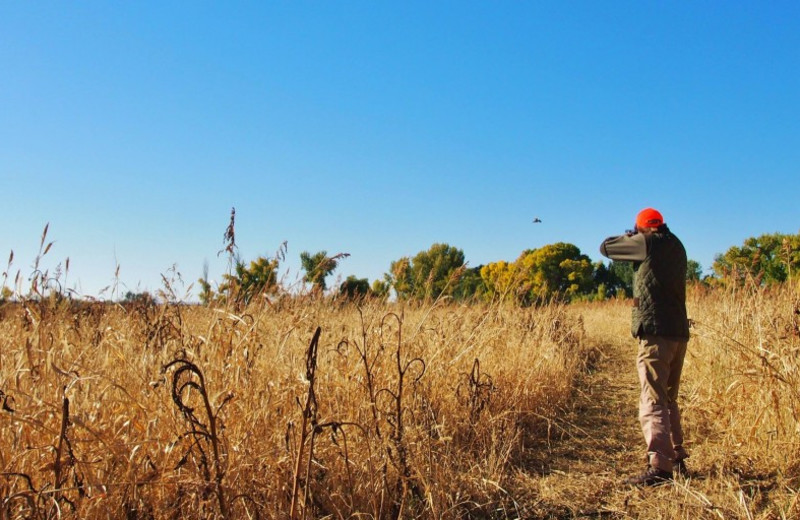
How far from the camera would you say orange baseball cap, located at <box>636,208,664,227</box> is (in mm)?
4121

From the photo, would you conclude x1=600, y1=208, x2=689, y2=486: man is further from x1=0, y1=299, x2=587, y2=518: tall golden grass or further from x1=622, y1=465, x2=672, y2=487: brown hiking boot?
x1=0, y1=299, x2=587, y2=518: tall golden grass

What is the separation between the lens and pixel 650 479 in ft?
11.6

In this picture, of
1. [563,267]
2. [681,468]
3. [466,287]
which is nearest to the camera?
[681,468]

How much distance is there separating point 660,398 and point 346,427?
84.7 inches

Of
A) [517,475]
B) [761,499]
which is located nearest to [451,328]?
[517,475]

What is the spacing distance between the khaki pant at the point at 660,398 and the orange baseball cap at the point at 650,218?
843 mm

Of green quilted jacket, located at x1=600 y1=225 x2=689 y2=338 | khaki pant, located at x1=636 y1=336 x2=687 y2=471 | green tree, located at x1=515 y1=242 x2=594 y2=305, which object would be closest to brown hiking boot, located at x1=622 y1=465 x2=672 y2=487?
khaki pant, located at x1=636 y1=336 x2=687 y2=471

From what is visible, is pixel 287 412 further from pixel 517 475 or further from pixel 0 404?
pixel 517 475

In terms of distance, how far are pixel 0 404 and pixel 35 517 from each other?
67 cm

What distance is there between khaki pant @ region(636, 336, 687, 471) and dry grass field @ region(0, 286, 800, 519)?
0.65ft

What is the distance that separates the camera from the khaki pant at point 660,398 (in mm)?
3656

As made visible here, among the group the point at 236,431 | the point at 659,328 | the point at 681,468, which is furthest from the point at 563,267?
the point at 236,431

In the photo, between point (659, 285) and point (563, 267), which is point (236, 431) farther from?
point (563, 267)

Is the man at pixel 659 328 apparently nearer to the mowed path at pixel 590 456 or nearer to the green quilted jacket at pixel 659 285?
the green quilted jacket at pixel 659 285
